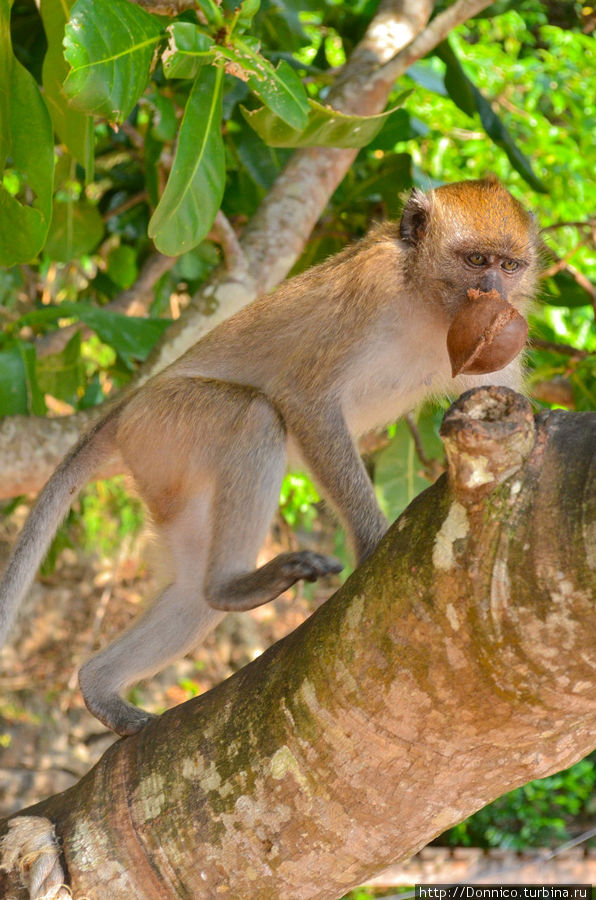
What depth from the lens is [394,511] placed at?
14.7 feet

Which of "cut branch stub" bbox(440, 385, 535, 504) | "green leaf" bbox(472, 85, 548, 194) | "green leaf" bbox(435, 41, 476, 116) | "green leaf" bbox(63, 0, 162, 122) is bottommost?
"green leaf" bbox(472, 85, 548, 194)

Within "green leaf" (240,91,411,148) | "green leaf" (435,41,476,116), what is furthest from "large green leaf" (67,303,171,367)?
"green leaf" (435,41,476,116)

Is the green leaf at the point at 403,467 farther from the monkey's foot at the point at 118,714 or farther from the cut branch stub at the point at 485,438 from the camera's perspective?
the cut branch stub at the point at 485,438

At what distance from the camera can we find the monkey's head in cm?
320

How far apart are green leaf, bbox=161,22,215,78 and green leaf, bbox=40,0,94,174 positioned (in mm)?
371

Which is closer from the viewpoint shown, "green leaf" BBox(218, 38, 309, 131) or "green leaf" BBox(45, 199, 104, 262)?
"green leaf" BBox(218, 38, 309, 131)

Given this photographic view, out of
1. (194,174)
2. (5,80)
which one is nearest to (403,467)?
(194,174)

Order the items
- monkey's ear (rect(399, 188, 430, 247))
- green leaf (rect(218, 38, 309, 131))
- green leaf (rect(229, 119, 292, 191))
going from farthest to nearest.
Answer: green leaf (rect(229, 119, 292, 191))
monkey's ear (rect(399, 188, 430, 247))
green leaf (rect(218, 38, 309, 131))

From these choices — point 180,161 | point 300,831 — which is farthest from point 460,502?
point 180,161

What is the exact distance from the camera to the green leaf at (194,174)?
2814 millimetres

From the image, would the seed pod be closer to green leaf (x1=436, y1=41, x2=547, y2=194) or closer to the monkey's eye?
the monkey's eye

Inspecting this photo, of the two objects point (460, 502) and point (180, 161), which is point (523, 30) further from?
point (460, 502)

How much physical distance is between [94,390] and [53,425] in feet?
3.64

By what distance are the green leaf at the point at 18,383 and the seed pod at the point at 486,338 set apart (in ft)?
6.75
